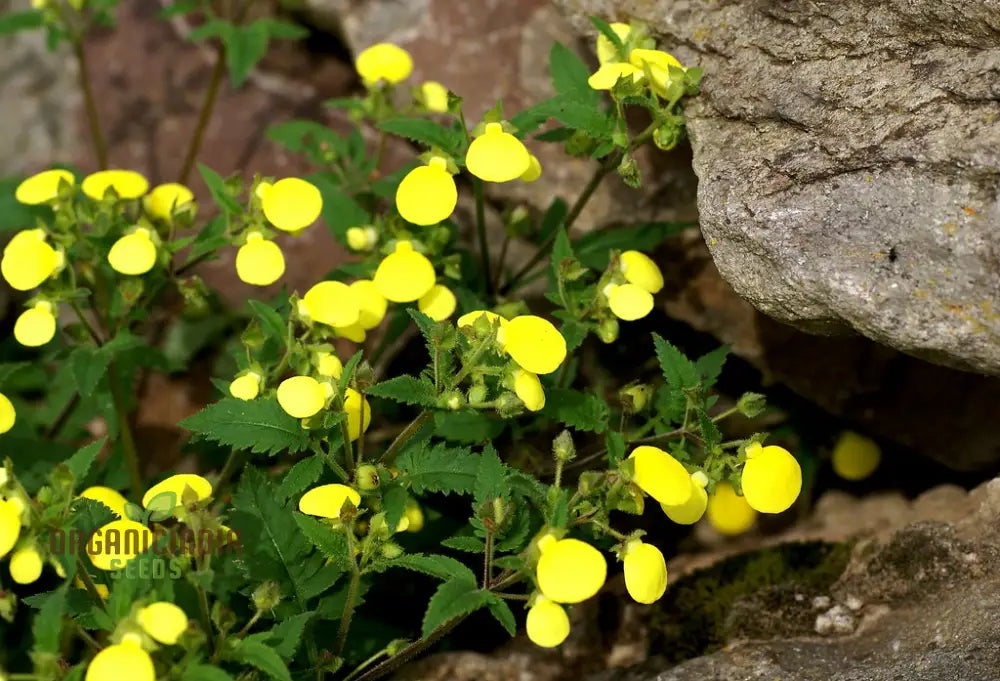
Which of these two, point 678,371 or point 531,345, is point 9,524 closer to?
point 531,345

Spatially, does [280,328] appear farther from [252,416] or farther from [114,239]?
[114,239]

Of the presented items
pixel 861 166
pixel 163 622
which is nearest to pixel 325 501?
pixel 163 622

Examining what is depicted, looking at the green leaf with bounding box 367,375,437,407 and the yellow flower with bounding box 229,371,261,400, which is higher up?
the green leaf with bounding box 367,375,437,407

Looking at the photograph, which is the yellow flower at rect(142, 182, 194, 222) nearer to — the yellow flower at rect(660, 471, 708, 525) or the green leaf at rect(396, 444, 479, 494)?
the green leaf at rect(396, 444, 479, 494)

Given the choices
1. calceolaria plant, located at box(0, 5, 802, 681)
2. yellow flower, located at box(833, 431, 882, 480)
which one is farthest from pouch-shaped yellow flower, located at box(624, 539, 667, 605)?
yellow flower, located at box(833, 431, 882, 480)

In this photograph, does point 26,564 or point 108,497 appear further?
point 108,497

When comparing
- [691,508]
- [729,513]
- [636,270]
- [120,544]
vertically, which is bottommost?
[729,513]

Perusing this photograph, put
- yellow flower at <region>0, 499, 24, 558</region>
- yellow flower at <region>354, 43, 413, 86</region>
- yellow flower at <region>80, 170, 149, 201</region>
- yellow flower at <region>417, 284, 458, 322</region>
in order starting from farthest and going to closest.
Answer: yellow flower at <region>354, 43, 413, 86</region> → yellow flower at <region>80, 170, 149, 201</region> → yellow flower at <region>417, 284, 458, 322</region> → yellow flower at <region>0, 499, 24, 558</region>
